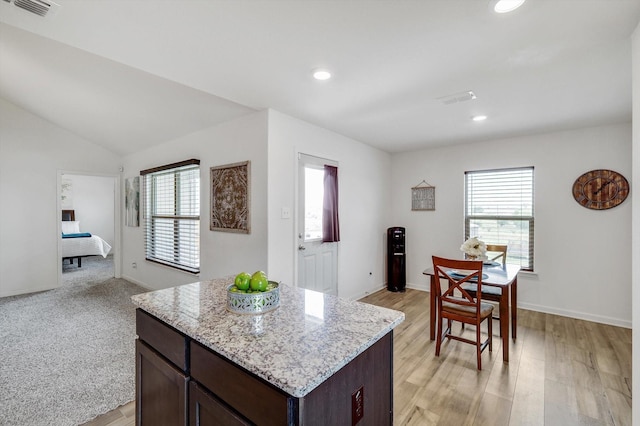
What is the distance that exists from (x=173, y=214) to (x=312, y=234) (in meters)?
2.31

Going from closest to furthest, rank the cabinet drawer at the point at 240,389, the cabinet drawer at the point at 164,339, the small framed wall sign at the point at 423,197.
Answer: the cabinet drawer at the point at 240,389 → the cabinet drawer at the point at 164,339 → the small framed wall sign at the point at 423,197

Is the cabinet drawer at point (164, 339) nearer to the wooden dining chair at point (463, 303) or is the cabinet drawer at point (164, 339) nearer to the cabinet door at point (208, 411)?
the cabinet door at point (208, 411)

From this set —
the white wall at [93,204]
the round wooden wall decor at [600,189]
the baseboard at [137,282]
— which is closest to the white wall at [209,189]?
the baseboard at [137,282]

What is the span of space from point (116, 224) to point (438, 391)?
611cm

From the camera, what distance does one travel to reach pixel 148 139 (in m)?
4.64

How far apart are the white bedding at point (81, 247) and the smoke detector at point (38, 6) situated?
6262 mm

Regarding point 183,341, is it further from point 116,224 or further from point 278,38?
point 116,224

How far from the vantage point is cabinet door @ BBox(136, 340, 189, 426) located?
47.3 inches

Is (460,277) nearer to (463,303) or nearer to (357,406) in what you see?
(463,303)

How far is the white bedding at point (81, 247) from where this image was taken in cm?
633

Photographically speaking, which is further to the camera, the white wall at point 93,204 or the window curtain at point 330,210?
the white wall at point 93,204

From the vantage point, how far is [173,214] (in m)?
4.52

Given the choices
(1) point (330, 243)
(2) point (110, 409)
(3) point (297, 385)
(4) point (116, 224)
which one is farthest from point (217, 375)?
(4) point (116, 224)

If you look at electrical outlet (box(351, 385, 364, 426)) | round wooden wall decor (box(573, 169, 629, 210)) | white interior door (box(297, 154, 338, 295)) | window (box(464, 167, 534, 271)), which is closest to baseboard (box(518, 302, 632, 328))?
window (box(464, 167, 534, 271))
